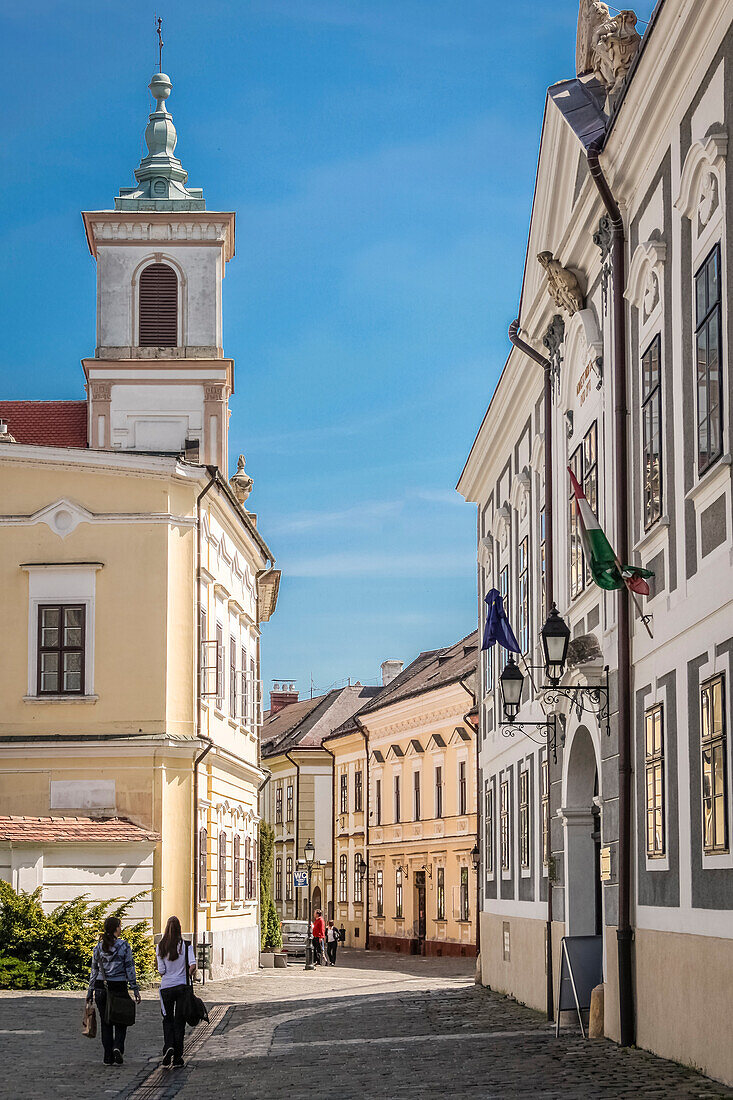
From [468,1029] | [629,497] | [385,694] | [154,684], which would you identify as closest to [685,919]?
[629,497]

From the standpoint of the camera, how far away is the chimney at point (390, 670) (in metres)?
73.3

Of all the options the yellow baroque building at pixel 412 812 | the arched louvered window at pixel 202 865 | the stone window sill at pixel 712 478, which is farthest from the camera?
the yellow baroque building at pixel 412 812

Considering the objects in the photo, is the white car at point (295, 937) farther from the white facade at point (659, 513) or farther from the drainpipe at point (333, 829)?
the white facade at point (659, 513)

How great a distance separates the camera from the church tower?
4338 cm

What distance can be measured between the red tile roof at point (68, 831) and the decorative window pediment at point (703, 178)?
1731 centimetres

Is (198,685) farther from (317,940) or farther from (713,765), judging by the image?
(713,765)

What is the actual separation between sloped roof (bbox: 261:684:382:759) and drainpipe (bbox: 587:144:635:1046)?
2014 inches

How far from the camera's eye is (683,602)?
1309cm

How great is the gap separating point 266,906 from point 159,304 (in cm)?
1707

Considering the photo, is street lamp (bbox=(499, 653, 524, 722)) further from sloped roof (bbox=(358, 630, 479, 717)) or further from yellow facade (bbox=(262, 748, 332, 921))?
yellow facade (bbox=(262, 748, 332, 921))

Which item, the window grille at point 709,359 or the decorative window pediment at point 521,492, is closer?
the window grille at point 709,359

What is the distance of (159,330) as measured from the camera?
4403 cm

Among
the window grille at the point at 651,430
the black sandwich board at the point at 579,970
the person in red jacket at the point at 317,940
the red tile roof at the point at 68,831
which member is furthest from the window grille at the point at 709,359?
the person in red jacket at the point at 317,940

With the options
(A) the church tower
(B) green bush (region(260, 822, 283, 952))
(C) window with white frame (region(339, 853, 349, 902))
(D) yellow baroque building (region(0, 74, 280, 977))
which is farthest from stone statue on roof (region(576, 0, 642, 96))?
A: (C) window with white frame (region(339, 853, 349, 902))
